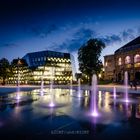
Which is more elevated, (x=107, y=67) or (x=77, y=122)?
(x=107, y=67)

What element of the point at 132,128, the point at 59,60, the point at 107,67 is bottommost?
the point at 132,128

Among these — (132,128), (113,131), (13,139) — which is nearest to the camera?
(13,139)

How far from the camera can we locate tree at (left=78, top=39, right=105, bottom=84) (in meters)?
59.0

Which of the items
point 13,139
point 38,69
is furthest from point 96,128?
point 38,69

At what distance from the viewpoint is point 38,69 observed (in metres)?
136

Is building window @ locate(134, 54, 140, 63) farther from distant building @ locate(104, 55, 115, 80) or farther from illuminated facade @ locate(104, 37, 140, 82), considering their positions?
distant building @ locate(104, 55, 115, 80)

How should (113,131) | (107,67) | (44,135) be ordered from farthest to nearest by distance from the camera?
(107,67) → (113,131) → (44,135)

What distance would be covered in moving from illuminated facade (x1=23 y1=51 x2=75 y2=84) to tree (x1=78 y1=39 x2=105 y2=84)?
→ 72.8 metres

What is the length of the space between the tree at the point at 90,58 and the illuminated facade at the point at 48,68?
72.8 m

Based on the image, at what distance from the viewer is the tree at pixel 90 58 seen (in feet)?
194

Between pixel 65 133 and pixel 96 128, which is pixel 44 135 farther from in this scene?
pixel 96 128

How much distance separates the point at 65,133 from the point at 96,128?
1.43 m

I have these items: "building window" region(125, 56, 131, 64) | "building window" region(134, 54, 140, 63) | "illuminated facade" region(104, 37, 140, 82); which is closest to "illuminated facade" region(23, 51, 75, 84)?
"illuminated facade" region(104, 37, 140, 82)

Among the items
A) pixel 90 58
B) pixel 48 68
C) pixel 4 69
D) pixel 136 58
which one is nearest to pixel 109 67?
pixel 136 58
